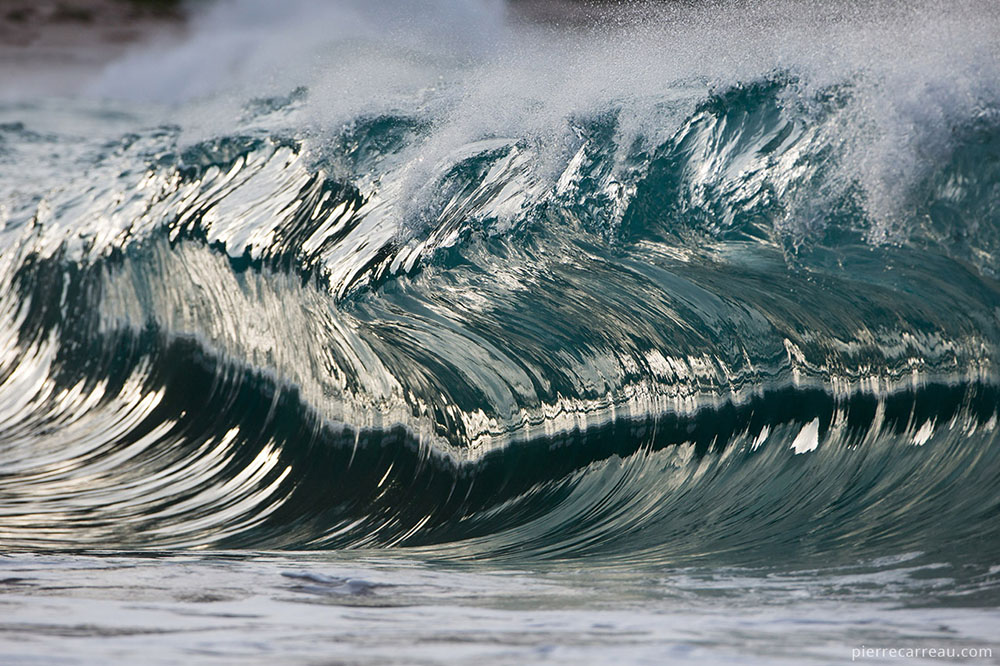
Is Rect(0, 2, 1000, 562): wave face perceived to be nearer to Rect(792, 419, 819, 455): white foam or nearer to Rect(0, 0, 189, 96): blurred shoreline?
Rect(792, 419, 819, 455): white foam

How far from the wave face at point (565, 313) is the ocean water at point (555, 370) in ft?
0.03

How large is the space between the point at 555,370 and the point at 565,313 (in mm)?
181

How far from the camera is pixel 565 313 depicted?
2717mm

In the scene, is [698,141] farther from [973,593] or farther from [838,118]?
[973,593]

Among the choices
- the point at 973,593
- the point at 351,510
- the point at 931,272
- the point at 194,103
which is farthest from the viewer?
the point at 194,103

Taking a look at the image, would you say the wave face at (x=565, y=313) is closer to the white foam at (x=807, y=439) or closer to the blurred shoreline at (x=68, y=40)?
the white foam at (x=807, y=439)

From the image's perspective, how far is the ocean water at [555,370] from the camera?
1.47m

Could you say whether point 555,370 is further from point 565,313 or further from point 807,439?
point 807,439

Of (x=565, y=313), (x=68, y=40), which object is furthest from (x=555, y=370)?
(x=68, y=40)

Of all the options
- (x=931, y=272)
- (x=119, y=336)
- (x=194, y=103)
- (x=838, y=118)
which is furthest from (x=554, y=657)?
(x=194, y=103)

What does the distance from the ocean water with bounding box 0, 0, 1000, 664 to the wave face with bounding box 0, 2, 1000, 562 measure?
0.03 feet

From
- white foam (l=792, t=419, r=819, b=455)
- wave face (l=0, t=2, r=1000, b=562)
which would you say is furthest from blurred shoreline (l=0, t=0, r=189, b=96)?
white foam (l=792, t=419, r=819, b=455)

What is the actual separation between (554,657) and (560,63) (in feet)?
7.20

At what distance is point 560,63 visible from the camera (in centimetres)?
292
